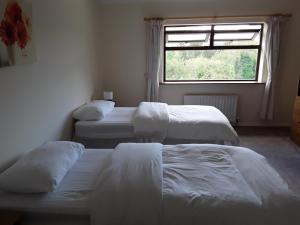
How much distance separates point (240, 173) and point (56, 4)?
8.05 feet

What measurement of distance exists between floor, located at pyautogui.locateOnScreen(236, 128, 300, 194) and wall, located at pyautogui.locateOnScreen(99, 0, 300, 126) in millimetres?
407

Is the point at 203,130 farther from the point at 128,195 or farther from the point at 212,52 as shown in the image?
the point at 212,52

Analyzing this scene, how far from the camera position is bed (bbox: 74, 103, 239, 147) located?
297 cm

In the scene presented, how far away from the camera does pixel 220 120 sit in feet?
10.0

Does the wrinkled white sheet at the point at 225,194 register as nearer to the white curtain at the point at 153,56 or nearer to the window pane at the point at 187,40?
the white curtain at the point at 153,56

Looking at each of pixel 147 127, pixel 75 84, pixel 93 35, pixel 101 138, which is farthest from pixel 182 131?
pixel 93 35

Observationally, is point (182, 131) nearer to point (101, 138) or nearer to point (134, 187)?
point (101, 138)

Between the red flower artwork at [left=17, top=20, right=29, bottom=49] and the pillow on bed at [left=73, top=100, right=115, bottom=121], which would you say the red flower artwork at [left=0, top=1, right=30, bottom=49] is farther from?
the pillow on bed at [left=73, top=100, right=115, bottom=121]

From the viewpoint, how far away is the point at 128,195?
4.95ft

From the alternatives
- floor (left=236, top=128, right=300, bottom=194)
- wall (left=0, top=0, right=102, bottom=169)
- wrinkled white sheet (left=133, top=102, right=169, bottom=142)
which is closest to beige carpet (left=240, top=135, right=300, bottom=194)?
floor (left=236, top=128, right=300, bottom=194)

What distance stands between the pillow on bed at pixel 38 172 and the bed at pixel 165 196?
6 cm

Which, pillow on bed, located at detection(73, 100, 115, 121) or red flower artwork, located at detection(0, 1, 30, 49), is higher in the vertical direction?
red flower artwork, located at detection(0, 1, 30, 49)

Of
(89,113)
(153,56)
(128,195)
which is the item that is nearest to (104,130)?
(89,113)

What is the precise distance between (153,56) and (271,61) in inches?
78.7
